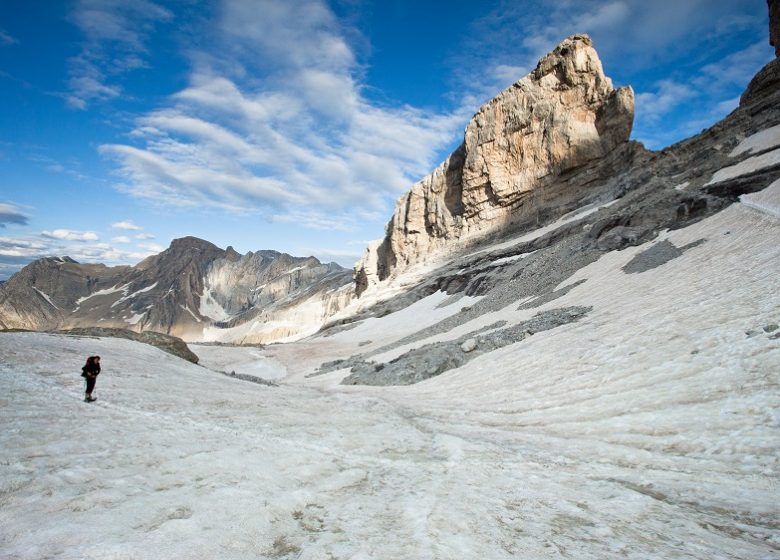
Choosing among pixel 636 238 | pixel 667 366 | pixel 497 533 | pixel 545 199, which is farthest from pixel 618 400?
pixel 545 199

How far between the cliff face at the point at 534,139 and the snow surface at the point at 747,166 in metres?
22.7

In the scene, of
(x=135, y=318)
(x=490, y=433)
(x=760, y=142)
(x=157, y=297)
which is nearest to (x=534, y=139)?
(x=760, y=142)

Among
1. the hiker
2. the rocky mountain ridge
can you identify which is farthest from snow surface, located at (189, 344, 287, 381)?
the hiker

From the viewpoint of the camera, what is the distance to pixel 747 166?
88.1ft

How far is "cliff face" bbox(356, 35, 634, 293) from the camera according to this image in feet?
170

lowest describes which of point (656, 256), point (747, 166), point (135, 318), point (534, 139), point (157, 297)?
point (135, 318)

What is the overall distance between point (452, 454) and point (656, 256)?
60.7 feet

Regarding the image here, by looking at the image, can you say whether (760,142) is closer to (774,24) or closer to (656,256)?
(656,256)

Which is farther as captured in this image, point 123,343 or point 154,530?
point 123,343

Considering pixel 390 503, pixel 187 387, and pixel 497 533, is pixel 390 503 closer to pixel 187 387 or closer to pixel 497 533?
pixel 497 533

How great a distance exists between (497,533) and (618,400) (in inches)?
265

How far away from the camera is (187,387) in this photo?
13.3 metres

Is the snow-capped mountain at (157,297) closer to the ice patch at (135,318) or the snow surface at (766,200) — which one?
the ice patch at (135,318)

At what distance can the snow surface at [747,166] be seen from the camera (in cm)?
2548
